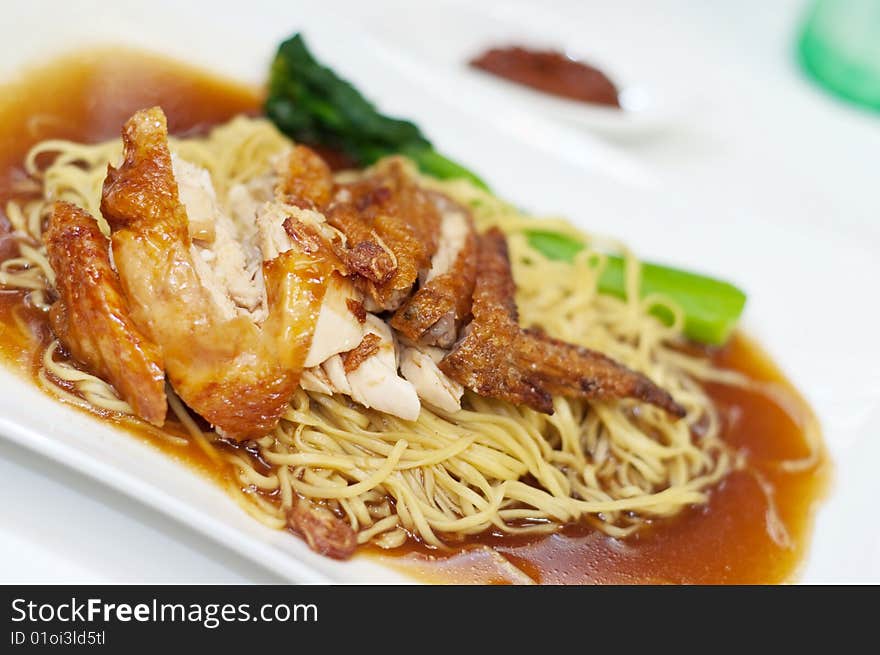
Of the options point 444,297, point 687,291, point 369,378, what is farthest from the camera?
point 687,291

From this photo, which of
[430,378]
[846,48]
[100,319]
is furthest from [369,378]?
[846,48]

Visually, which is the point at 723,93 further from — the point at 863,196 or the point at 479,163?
the point at 479,163

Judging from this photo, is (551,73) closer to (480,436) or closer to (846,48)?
(846,48)

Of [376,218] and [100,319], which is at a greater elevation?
[376,218]

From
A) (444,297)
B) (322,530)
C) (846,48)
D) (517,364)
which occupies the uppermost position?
(846,48)

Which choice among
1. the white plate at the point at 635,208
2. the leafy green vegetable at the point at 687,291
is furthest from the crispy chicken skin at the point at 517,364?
the white plate at the point at 635,208

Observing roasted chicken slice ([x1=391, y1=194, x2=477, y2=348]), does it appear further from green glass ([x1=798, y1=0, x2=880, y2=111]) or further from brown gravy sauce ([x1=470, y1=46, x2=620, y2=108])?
green glass ([x1=798, y1=0, x2=880, y2=111])
